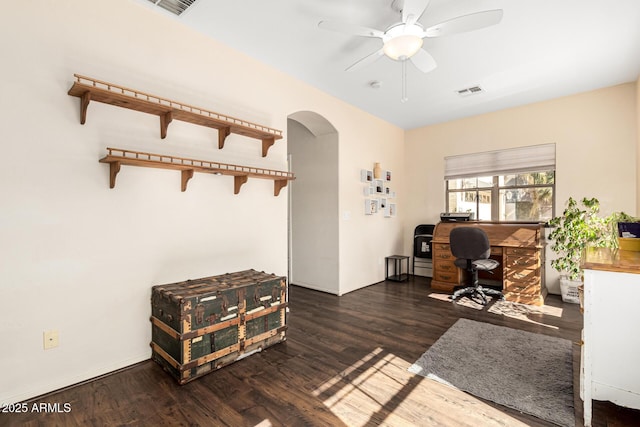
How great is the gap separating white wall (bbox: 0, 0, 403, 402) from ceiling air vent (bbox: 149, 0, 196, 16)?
0.13m

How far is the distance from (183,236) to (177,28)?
1.76 metres

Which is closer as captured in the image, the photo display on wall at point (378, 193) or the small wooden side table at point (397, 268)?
the photo display on wall at point (378, 193)

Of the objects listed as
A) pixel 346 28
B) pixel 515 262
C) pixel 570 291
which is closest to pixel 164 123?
pixel 346 28

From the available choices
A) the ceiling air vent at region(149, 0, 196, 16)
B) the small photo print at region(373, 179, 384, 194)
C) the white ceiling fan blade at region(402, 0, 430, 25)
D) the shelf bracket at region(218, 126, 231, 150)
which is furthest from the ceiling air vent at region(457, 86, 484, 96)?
the ceiling air vent at region(149, 0, 196, 16)

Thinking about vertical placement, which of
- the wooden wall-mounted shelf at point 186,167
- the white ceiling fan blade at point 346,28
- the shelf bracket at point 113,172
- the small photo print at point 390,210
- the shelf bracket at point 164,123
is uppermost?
the white ceiling fan blade at point 346,28

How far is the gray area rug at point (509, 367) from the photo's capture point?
1.81 meters

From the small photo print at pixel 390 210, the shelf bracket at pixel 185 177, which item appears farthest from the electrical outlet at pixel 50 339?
the small photo print at pixel 390 210

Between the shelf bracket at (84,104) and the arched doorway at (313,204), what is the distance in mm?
2352

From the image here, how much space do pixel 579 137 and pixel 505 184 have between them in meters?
1.06

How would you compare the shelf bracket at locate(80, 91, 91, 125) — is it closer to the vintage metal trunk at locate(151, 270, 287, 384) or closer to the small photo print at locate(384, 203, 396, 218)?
the vintage metal trunk at locate(151, 270, 287, 384)

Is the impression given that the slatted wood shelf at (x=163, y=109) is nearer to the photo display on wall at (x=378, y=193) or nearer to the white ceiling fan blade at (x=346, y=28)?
the white ceiling fan blade at (x=346, y=28)

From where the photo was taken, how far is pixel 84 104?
1970mm

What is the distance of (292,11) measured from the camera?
2.37m

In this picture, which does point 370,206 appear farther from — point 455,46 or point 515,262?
point 455,46
